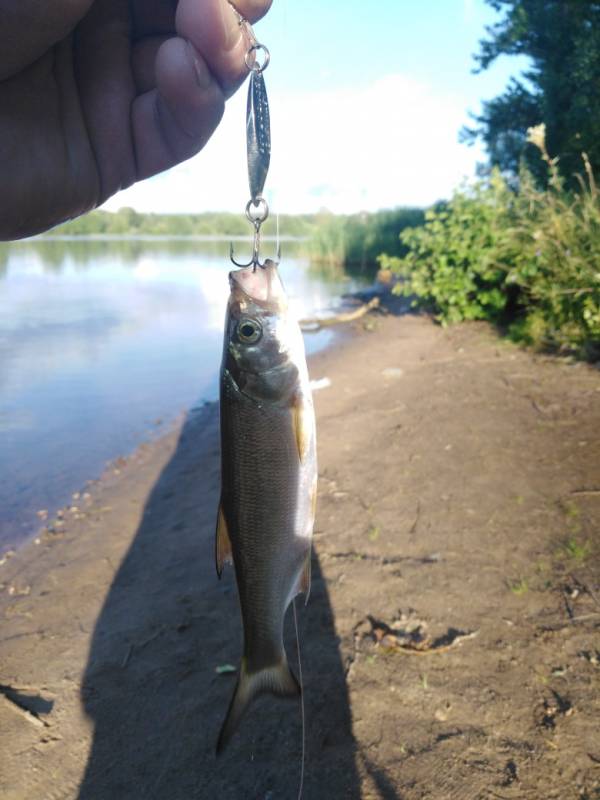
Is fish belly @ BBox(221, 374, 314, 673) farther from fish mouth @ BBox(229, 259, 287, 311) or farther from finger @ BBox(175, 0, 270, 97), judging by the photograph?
finger @ BBox(175, 0, 270, 97)

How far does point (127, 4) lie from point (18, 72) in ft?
1.77

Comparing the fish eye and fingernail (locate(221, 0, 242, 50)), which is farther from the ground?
fingernail (locate(221, 0, 242, 50))

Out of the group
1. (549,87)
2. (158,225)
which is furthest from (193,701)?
(158,225)

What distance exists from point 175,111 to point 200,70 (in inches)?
8.7

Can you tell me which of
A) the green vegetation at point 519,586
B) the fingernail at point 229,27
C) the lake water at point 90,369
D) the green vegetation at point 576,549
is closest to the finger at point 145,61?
the fingernail at point 229,27

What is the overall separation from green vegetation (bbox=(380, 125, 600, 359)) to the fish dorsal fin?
705 cm

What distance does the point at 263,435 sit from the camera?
226 centimetres

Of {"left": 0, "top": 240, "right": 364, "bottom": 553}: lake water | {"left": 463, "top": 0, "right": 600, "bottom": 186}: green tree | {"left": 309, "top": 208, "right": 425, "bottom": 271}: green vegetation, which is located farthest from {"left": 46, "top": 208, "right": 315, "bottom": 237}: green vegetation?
{"left": 463, "top": 0, "right": 600, "bottom": 186}: green tree

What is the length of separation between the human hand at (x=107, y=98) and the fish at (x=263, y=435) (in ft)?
2.13

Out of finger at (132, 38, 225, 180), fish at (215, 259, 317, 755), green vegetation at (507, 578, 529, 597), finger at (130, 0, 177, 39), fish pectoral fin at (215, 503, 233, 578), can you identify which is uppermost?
finger at (130, 0, 177, 39)

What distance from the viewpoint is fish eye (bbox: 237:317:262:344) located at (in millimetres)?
2285

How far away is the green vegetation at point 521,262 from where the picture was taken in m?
8.62

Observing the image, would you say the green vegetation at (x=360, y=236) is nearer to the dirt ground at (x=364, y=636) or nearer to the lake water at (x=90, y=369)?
the lake water at (x=90, y=369)

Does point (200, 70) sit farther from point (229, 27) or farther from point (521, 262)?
point (521, 262)
